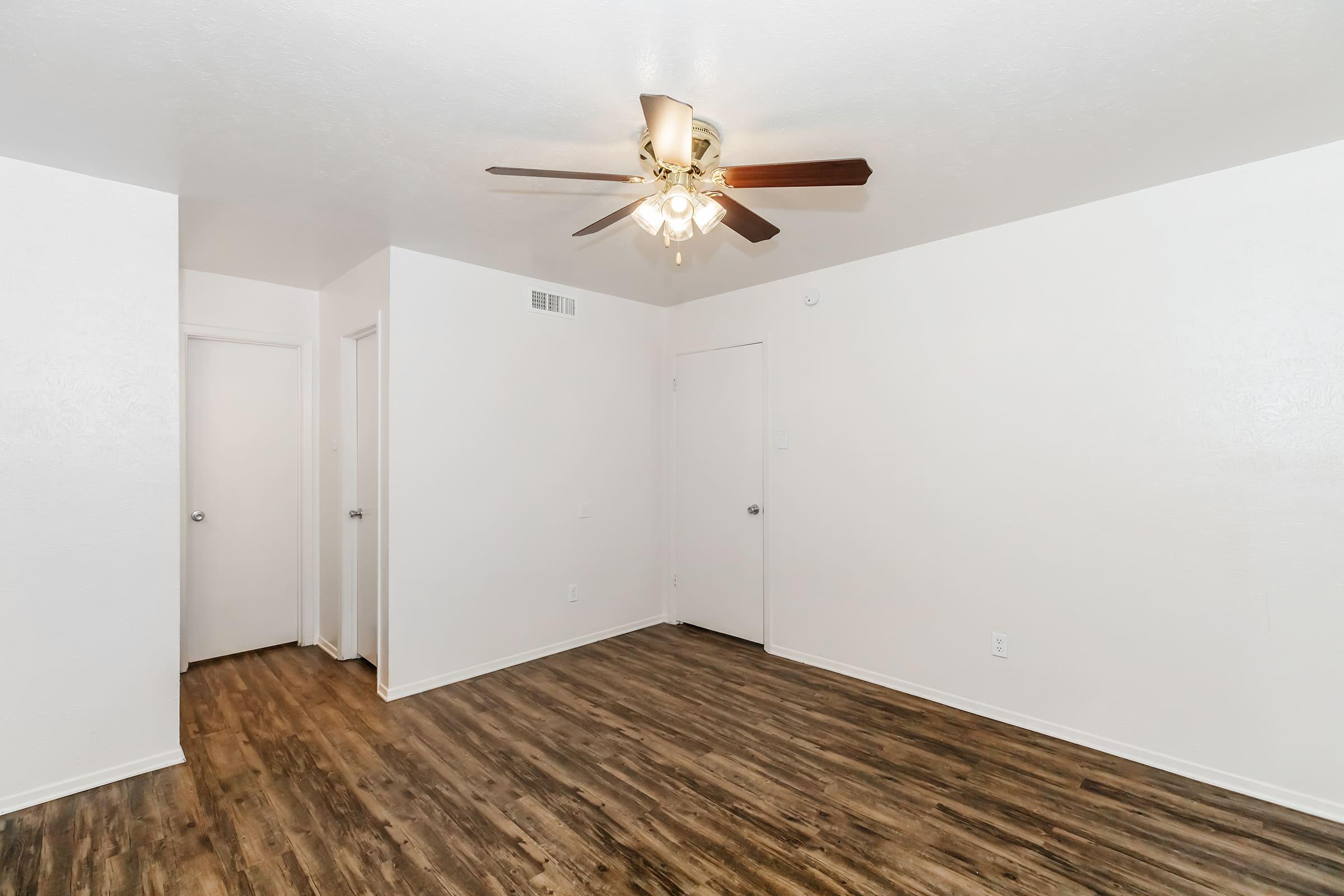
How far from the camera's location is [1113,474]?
2801 mm

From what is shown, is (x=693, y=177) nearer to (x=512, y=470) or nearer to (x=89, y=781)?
(x=512, y=470)

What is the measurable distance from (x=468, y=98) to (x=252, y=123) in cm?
81

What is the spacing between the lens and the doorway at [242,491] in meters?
3.96

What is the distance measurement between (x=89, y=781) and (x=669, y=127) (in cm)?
337

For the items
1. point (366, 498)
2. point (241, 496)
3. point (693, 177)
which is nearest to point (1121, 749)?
point (693, 177)

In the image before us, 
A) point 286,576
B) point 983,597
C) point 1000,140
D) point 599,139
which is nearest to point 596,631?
point 286,576

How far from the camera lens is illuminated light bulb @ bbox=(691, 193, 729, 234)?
206cm

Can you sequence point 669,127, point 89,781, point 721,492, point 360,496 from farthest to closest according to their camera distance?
point 721,492, point 360,496, point 89,781, point 669,127

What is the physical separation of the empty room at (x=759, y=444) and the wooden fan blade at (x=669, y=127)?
22mm

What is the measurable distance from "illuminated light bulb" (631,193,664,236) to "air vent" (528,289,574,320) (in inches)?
82.3

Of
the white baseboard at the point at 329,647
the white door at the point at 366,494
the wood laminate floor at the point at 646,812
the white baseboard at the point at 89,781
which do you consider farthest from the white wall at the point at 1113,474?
the white baseboard at the point at 89,781

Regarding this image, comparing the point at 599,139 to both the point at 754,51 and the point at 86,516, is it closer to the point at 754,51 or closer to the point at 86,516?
the point at 754,51

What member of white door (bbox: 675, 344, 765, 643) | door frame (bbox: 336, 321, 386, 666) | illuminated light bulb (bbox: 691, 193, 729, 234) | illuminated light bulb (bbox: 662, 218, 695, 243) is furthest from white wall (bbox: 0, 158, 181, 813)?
white door (bbox: 675, 344, 765, 643)

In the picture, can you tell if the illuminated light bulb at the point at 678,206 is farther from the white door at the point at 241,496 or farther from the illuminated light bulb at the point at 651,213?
the white door at the point at 241,496
